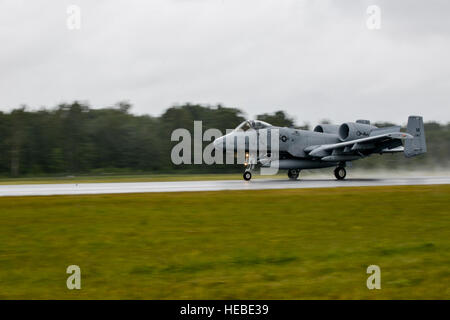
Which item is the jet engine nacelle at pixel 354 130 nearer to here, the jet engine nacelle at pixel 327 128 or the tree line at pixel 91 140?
the jet engine nacelle at pixel 327 128

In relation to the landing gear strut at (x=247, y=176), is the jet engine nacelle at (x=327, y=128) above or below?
above

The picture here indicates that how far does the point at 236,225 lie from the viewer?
1105cm

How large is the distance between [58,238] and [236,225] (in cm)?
380

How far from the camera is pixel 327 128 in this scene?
28.8 m

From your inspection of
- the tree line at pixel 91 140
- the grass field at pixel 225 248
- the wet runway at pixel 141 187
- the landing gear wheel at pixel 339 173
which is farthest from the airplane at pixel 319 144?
the tree line at pixel 91 140

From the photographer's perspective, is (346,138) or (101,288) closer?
(101,288)

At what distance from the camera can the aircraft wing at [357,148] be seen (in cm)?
2567

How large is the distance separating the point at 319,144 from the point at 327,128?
1949mm

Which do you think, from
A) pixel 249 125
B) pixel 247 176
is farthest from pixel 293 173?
pixel 249 125

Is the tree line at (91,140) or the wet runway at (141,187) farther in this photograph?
the tree line at (91,140)
